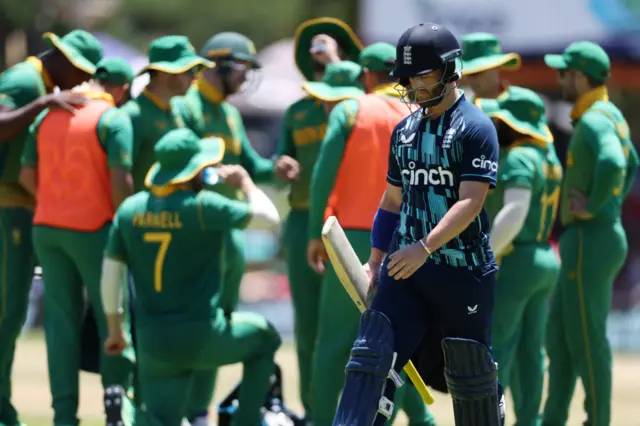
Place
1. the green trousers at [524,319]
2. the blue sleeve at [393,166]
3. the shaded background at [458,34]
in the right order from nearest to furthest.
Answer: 1. the blue sleeve at [393,166]
2. the green trousers at [524,319]
3. the shaded background at [458,34]

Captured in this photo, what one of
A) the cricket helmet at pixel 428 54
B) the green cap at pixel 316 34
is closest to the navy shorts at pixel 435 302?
the cricket helmet at pixel 428 54

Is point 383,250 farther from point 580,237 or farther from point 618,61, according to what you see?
point 618,61

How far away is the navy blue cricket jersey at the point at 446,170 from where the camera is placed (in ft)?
20.3

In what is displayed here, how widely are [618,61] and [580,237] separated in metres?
10.2

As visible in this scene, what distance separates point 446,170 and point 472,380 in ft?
3.03

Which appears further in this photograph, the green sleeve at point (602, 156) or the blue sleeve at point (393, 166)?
the green sleeve at point (602, 156)

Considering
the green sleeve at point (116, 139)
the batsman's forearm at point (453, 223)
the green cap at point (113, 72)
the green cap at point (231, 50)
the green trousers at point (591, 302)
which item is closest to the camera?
the batsman's forearm at point (453, 223)

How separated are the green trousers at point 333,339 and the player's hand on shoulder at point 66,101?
1781 millimetres

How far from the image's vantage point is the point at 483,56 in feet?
29.3

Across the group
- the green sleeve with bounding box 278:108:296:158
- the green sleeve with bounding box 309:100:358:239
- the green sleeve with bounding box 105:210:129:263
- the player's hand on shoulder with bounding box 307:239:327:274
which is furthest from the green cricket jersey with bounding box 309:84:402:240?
the green sleeve with bounding box 278:108:296:158

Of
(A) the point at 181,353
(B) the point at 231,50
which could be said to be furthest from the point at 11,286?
(B) the point at 231,50

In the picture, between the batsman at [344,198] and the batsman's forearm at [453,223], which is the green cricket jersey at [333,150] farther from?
the batsman's forearm at [453,223]

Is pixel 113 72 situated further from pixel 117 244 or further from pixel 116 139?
pixel 117 244

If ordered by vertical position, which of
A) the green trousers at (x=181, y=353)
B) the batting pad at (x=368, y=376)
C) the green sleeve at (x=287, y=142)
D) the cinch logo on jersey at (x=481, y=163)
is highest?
the cinch logo on jersey at (x=481, y=163)
